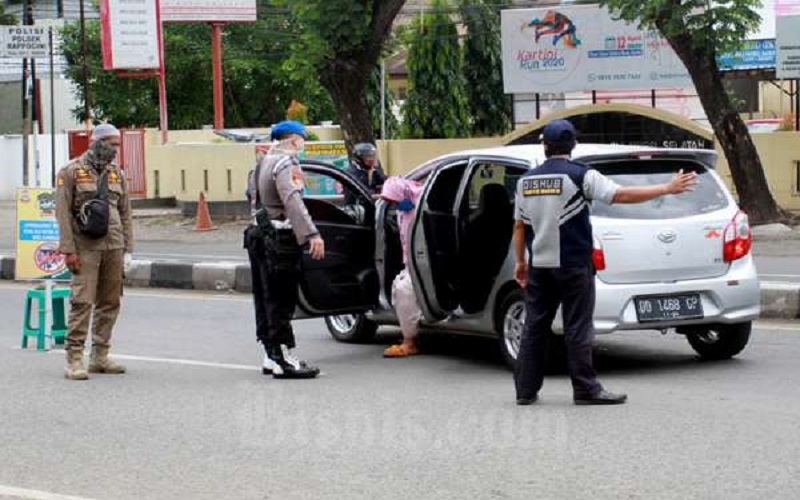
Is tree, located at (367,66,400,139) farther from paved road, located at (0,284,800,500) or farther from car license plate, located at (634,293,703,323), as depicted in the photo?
car license plate, located at (634,293,703,323)

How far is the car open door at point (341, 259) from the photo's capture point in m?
11.2

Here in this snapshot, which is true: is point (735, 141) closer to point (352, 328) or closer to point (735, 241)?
point (352, 328)

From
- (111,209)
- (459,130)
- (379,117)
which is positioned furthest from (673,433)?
(379,117)

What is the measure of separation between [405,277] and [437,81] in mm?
36162

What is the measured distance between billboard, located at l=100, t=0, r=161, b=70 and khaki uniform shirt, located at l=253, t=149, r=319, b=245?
27017 millimetres

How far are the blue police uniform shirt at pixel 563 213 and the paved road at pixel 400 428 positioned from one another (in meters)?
0.95

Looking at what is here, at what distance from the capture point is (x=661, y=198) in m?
10.4

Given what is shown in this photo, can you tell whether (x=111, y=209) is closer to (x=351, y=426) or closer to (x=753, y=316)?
(x=351, y=426)

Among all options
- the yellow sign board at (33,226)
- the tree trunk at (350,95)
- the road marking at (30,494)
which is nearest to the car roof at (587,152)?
the road marking at (30,494)

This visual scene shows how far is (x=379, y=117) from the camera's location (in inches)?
2051

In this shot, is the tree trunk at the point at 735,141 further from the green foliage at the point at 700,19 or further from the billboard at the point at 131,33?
the billboard at the point at 131,33

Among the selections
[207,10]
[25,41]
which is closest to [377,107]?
[207,10]

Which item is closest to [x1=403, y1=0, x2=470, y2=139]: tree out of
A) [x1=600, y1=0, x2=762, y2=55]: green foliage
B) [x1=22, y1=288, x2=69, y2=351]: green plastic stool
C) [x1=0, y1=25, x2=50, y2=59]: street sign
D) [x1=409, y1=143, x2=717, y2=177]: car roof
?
[x1=0, y1=25, x2=50, y2=59]: street sign

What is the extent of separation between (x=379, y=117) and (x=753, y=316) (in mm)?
42013
